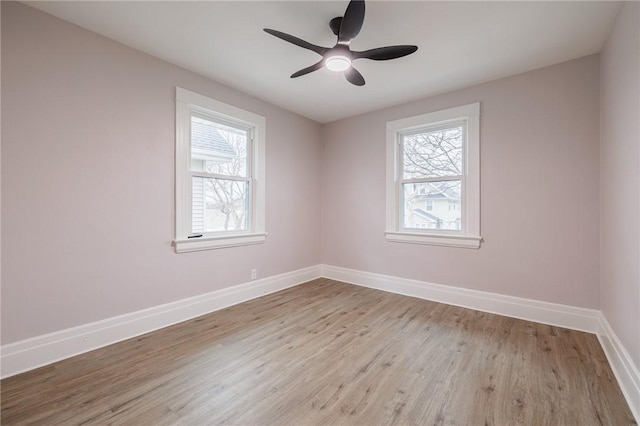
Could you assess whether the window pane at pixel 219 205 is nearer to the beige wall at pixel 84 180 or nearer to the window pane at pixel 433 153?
the beige wall at pixel 84 180

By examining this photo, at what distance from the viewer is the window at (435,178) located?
3215mm

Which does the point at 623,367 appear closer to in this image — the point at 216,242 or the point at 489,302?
the point at 489,302

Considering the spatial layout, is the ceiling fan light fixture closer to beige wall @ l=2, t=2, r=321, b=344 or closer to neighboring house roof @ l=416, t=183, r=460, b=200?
beige wall @ l=2, t=2, r=321, b=344

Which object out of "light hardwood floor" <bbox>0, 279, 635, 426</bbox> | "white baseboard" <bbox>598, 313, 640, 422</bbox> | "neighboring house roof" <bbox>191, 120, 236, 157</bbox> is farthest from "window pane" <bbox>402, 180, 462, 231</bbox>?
"neighboring house roof" <bbox>191, 120, 236, 157</bbox>

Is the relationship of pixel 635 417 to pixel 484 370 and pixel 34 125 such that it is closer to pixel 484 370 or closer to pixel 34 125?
pixel 484 370

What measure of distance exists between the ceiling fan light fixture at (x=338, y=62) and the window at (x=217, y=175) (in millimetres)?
1555

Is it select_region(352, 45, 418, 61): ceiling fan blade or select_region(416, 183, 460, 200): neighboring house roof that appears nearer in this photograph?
select_region(352, 45, 418, 61): ceiling fan blade

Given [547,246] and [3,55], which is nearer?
[3,55]

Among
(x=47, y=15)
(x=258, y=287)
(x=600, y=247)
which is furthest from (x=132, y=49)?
(x=600, y=247)

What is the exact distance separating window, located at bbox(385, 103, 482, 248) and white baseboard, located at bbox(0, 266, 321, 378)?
2297 mm

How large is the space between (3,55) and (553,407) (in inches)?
167

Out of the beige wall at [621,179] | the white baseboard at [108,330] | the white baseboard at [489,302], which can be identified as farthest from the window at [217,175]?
the beige wall at [621,179]

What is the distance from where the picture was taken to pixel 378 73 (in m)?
2.92

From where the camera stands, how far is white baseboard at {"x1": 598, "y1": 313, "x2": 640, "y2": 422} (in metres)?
1.57
